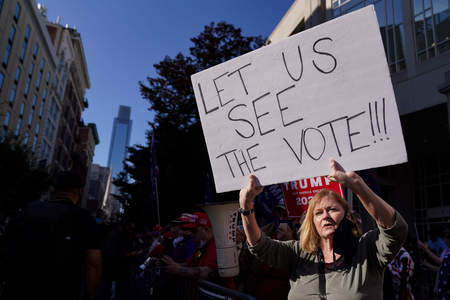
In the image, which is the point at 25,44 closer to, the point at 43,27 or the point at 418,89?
the point at 43,27

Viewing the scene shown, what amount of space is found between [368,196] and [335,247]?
374mm

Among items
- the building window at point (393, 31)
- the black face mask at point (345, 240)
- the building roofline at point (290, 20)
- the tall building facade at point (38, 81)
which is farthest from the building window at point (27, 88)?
the black face mask at point (345, 240)

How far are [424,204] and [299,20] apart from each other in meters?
8.29

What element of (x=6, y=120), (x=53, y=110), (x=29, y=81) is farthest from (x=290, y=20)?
(x=53, y=110)

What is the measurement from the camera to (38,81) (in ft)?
123

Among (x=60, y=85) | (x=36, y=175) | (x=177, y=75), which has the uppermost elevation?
(x=60, y=85)

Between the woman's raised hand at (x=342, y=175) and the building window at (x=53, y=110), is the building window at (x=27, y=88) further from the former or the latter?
the woman's raised hand at (x=342, y=175)

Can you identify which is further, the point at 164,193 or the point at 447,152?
the point at 164,193

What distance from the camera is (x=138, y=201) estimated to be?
68.0ft

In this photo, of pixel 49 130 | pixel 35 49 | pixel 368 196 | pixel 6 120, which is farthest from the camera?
pixel 49 130

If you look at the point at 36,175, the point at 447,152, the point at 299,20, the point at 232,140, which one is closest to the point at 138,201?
the point at 36,175

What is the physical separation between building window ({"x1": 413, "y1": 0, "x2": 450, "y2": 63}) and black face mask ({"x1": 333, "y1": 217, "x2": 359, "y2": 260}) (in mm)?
7646

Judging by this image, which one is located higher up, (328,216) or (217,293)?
(328,216)

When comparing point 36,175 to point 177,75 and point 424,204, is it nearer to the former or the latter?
point 177,75
